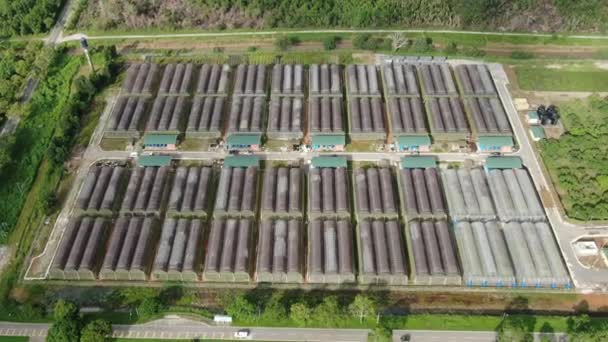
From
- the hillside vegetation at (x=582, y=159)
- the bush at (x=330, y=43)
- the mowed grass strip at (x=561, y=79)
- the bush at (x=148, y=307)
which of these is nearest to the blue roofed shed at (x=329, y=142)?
the bush at (x=330, y=43)

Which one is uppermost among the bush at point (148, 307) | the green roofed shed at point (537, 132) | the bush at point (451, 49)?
the bush at point (451, 49)

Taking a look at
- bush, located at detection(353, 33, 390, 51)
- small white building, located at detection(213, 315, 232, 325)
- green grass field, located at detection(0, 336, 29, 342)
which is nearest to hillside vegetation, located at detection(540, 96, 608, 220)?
bush, located at detection(353, 33, 390, 51)

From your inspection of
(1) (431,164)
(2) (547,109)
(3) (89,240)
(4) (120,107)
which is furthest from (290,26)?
(3) (89,240)

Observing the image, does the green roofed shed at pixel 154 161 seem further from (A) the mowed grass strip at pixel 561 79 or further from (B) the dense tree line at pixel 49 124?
(A) the mowed grass strip at pixel 561 79

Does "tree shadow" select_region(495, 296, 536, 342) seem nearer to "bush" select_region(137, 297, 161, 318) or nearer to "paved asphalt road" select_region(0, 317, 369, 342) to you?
"paved asphalt road" select_region(0, 317, 369, 342)

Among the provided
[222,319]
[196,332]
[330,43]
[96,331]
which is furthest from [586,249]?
[96,331]

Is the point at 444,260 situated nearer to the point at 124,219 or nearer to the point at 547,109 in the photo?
the point at 547,109
